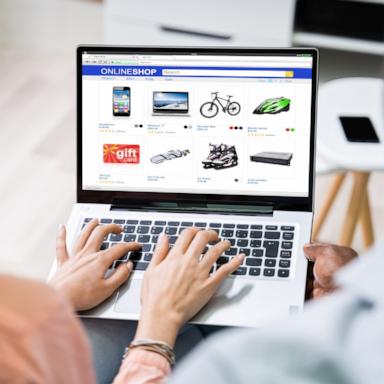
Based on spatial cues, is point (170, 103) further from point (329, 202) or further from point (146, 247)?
point (329, 202)

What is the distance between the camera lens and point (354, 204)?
6.20 ft

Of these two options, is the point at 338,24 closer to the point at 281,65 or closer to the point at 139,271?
the point at 281,65

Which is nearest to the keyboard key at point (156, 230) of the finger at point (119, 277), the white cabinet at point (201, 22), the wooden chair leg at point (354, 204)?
the finger at point (119, 277)

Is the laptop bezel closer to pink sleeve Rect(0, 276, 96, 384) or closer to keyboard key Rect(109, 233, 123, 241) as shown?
keyboard key Rect(109, 233, 123, 241)

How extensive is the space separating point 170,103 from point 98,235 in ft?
0.77

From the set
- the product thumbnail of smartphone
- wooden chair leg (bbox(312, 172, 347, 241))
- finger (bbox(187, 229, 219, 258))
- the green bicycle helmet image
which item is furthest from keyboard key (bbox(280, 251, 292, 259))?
wooden chair leg (bbox(312, 172, 347, 241))

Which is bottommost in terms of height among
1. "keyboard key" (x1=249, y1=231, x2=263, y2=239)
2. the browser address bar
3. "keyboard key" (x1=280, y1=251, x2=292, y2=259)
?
"keyboard key" (x1=280, y1=251, x2=292, y2=259)

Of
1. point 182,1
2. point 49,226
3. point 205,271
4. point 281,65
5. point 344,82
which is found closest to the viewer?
point 205,271

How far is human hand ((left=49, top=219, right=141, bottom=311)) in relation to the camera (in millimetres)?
1022

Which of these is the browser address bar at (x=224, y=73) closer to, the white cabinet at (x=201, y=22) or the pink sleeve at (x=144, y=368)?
the pink sleeve at (x=144, y=368)

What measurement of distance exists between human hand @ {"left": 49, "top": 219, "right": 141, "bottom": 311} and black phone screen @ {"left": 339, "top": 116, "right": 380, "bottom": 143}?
32.9 inches

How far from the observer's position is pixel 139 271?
1.12 meters

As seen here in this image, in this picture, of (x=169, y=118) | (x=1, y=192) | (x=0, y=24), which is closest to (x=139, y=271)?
(x=169, y=118)

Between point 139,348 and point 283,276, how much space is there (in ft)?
0.87
